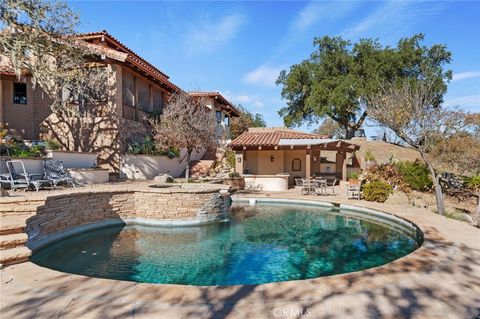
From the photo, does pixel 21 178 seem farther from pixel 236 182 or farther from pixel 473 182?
pixel 473 182

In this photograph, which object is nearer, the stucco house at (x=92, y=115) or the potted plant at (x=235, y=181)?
the stucco house at (x=92, y=115)

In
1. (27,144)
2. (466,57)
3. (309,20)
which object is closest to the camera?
(309,20)

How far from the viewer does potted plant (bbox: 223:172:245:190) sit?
19.2m

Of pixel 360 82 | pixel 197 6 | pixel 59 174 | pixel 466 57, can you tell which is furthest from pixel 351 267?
pixel 360 82

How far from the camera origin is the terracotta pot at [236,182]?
62.6ft

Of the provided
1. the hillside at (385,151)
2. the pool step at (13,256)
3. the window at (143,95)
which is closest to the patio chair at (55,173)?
the pool step at (13,256)

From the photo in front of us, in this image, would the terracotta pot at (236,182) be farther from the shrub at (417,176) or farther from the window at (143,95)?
the shrub at (417,176)

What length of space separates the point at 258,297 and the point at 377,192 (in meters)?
13.2

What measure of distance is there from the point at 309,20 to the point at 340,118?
26.4 meters

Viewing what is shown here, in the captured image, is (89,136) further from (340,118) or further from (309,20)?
(340,118)

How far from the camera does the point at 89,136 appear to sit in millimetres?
17984

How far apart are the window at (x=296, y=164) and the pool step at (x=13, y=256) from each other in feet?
78.1

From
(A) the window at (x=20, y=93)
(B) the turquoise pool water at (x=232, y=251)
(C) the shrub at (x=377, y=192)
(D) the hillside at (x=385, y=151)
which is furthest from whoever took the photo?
(D) the hillside at (x=385, y=151)

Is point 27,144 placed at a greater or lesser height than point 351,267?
greater
